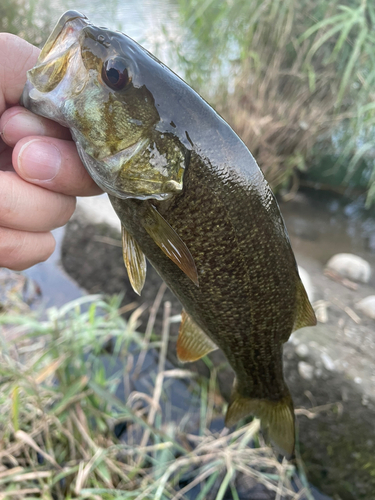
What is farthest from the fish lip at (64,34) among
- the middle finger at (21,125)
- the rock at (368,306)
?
the rock at (368,306)

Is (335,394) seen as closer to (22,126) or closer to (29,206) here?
(29,206)

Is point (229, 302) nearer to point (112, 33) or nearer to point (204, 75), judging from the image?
point (112, 33)

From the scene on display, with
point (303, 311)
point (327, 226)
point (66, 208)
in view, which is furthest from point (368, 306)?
point (66, 208)

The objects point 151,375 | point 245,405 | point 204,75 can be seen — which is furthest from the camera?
point 204,75

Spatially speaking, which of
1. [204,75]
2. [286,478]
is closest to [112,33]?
[286,478]

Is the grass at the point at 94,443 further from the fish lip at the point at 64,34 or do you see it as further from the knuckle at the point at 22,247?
the fish lip at the point at 64,34

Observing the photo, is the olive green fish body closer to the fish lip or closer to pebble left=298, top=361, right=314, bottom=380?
the fish lip
